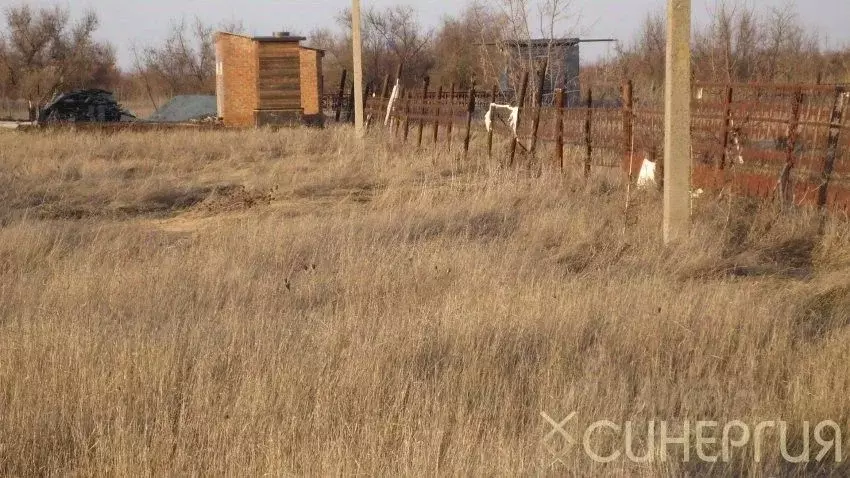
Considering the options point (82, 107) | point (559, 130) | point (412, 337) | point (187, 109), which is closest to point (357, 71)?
point (559, 130)

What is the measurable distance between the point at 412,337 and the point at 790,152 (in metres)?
5.97

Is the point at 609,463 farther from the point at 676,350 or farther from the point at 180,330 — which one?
the point at 180,330

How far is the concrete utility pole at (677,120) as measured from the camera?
8.58 metres

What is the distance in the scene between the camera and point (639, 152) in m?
11.8

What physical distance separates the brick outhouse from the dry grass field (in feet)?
62.0

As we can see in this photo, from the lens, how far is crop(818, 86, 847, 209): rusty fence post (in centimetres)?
938

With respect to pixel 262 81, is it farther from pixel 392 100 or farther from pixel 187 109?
pixel 187 109

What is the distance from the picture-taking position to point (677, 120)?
28.5 ft

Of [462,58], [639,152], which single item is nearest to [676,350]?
[639,152]

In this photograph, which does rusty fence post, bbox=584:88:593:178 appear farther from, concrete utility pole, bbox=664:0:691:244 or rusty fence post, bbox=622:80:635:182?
concrete utility pole, bbox=664:0:691:244

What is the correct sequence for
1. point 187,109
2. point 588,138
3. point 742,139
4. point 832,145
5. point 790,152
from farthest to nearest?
point 187,109
point 588,138
point 742,139
point 790,152
point 832,145

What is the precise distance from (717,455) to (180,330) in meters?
3.15

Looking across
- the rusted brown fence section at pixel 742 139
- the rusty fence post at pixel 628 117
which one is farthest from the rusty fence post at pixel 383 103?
the rusty fence post at pixel 628 117

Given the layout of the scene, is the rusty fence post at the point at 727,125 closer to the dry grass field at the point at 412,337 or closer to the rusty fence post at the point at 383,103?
Answer: the dry grass field at the point at 412,337
